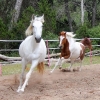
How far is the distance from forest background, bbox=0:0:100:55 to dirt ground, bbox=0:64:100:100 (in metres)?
8.53

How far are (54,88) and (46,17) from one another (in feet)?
44.2

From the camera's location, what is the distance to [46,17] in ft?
68.7

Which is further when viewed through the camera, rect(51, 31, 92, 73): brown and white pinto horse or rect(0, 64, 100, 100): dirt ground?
rect(51, 31, 92, 73): brown and white pinto horse

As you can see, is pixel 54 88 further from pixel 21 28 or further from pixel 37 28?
pixel 21 28

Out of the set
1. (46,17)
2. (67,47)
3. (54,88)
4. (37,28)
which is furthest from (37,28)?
(46,17)

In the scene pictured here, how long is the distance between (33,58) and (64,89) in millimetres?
1132

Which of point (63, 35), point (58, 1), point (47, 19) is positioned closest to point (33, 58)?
point (63, 35)

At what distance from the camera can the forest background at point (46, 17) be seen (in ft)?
62.7

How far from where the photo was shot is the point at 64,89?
25.2 feet

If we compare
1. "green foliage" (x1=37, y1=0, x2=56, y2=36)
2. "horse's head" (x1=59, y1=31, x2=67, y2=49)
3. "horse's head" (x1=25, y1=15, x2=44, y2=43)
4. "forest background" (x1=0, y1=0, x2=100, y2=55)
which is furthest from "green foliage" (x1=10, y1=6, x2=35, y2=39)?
"horse's head" (x1=25, y1=15, x2=44, y2=43)

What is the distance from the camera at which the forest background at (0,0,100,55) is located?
19.1m

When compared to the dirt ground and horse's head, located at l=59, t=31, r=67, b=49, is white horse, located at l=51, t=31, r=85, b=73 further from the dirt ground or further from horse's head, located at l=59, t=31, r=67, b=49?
the dirt ground

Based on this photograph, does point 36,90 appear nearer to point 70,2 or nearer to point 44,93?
point 44,93

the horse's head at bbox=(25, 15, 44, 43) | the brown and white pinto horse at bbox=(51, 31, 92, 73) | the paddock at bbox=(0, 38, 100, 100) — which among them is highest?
the horse's head at bbox=(25, 15, 44, 43)
